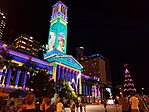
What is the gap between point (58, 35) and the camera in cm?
7706

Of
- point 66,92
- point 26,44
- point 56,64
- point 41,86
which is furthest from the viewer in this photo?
point 26,44

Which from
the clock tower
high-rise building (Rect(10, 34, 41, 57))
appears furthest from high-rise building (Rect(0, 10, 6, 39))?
the clock tower

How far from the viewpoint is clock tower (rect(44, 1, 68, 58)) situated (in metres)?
75.1

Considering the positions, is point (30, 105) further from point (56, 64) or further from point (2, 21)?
point (2, 21)

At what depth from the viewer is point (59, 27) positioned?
8012cm

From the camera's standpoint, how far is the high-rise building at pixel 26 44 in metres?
108

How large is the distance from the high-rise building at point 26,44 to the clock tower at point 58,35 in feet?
119

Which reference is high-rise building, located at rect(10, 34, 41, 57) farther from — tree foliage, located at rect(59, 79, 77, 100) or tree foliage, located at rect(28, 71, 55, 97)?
tree foliage, located at rect(28, 71, 55, 97)

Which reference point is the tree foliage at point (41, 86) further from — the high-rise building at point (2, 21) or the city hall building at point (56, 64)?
the high-rise building at point (2, 21)

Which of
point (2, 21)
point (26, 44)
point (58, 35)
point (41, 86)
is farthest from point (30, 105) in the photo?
point (2, 21)

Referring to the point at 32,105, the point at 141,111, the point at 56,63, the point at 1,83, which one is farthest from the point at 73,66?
the point at 32,105

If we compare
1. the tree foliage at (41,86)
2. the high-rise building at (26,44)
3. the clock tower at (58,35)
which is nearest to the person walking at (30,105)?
the tree foliage at (41,86)

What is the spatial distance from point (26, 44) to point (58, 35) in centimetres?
4496

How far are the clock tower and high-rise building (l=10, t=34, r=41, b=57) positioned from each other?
Answer: 119ft
